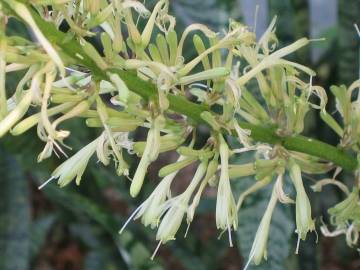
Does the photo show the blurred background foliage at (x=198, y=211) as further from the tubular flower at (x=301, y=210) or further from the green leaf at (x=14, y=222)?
the tubular flower at (x=301, y=210)

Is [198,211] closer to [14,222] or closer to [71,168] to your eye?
[14,222]

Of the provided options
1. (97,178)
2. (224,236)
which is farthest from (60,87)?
(224,236)

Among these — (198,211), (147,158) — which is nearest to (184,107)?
(147,158)

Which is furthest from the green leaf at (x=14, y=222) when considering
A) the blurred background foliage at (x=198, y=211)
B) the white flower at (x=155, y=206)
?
the white flower at (x=155, y=206)

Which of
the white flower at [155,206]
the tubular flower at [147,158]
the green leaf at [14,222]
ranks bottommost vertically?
the green leaf at [14,222]

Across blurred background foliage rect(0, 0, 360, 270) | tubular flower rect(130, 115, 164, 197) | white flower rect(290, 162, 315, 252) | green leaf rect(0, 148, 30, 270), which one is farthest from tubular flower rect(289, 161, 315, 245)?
green leaf rect(0, 148, 30, 270)

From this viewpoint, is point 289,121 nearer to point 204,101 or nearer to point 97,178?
point 204,101

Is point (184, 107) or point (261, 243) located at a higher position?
point (184, 107)
